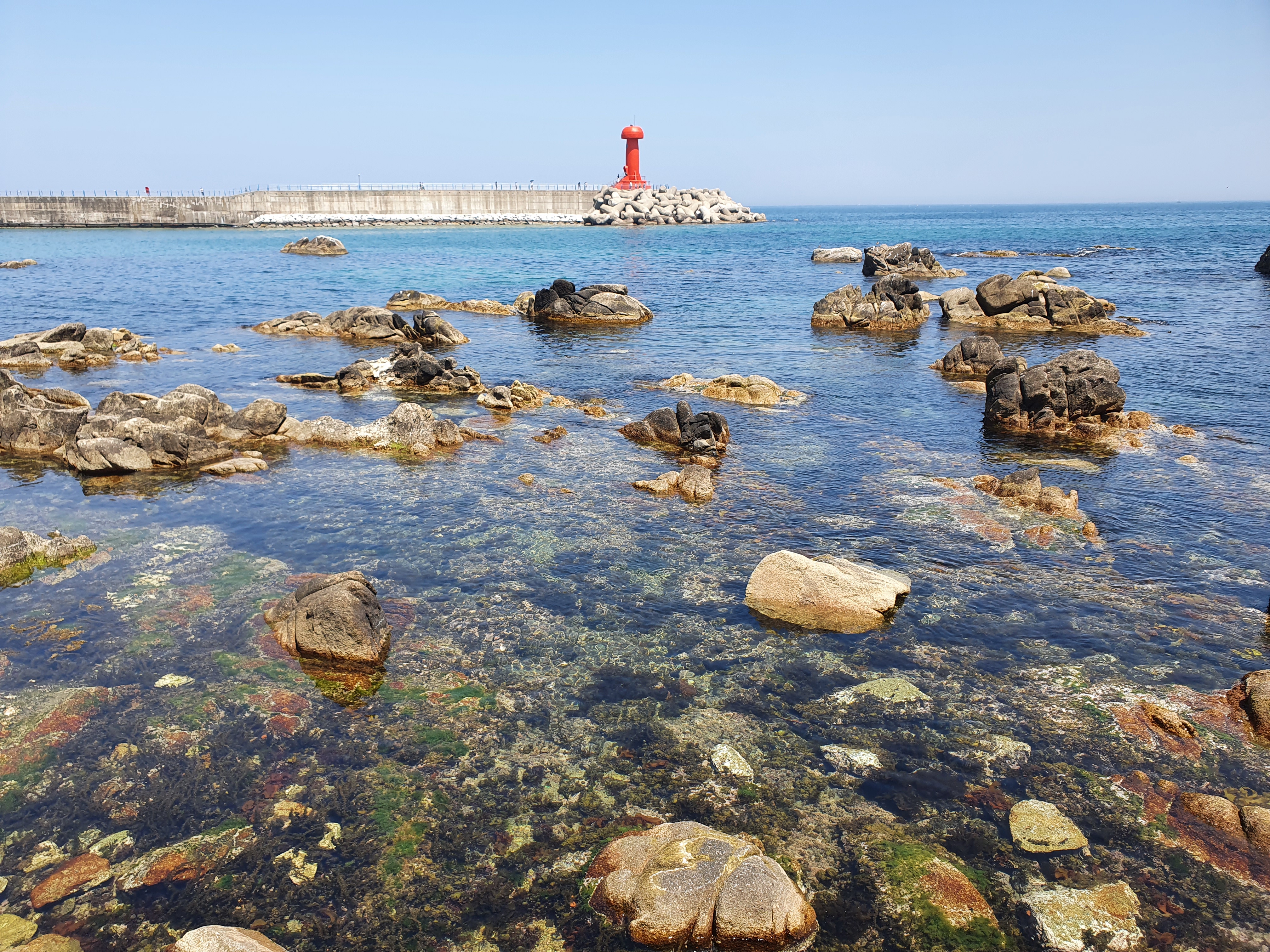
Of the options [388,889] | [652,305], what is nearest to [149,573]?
[388,889]

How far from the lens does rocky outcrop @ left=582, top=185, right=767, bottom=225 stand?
158 metres

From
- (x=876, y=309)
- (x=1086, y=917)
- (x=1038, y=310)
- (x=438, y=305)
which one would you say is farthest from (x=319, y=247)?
(x=1086, y=917)

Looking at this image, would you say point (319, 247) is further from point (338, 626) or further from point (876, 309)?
point (338, 626)

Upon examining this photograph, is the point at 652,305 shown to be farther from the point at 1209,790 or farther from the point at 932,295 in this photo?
the point at 1209,790

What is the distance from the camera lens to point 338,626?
1224 cm

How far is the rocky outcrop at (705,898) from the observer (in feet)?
24.7

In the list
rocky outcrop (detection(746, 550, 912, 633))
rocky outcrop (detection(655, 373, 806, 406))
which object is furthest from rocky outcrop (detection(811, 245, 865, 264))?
rocky outcrop (detection(746, 550, 912, 633))

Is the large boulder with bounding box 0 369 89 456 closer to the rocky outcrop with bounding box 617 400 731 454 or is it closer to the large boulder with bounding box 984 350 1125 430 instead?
the rocky outcrop with bounding box 617 400 731 454

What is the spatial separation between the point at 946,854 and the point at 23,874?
10154 millimetres

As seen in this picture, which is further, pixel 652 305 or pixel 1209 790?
pixel 652 305

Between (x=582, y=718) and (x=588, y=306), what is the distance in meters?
39.6

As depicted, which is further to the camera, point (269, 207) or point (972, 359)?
point (269, 207)

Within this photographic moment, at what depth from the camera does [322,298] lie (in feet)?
188

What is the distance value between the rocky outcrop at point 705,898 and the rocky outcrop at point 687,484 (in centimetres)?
1143
